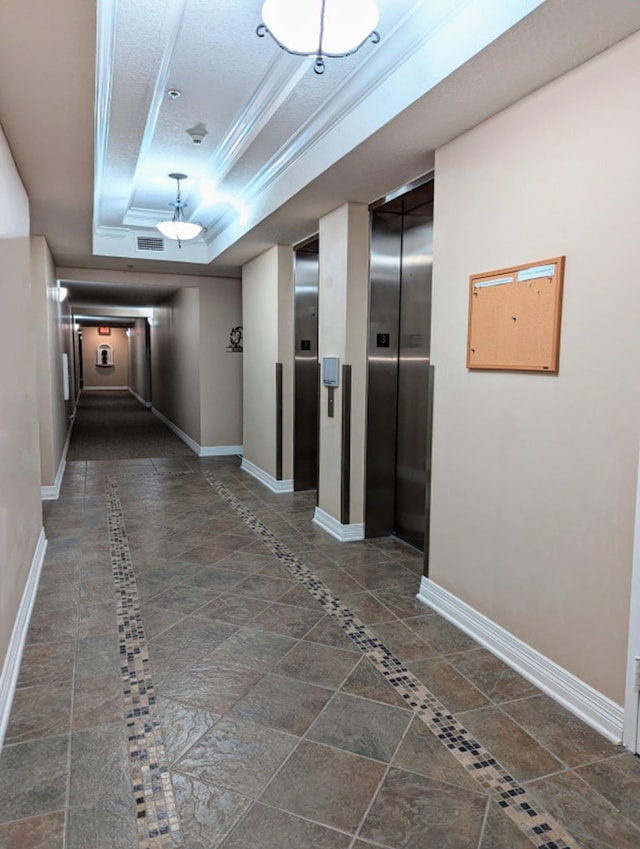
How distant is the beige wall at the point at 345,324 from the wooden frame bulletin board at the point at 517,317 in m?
1.59

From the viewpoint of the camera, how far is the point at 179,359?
397 inches

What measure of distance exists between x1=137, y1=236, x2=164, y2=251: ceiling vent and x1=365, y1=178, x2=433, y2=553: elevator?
3.44 m

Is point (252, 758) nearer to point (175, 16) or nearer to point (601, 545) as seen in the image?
point (601, 545)

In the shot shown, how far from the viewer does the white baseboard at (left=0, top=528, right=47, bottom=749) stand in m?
2.33

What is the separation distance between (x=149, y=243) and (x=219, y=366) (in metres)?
2.16

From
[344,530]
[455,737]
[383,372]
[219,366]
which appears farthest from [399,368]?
[219,366]

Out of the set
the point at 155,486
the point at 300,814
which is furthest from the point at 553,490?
the point at 155,486

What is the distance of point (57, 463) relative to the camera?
21.0 ft

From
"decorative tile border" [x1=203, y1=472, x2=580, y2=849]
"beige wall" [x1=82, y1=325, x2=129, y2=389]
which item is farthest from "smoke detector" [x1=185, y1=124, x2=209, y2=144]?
"beige wall" [x1=82, y1=325, x2=129, y2=389]

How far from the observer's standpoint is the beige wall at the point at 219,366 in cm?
831

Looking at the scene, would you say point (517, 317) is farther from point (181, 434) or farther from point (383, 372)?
point (181, 434)

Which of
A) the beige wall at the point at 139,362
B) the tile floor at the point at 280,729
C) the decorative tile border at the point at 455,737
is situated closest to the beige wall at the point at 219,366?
the tile floor at the point at 280,729

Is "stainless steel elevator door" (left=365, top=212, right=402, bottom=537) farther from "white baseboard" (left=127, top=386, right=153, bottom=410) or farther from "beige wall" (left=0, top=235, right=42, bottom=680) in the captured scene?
"white baseboard" (left=127, top=386, right=153, bottom=410)


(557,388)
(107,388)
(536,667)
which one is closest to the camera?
(557,388)
